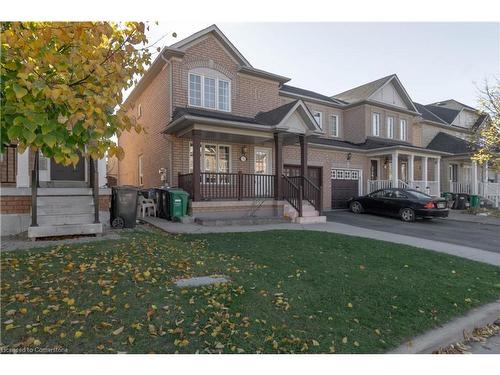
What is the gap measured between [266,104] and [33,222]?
37.1ft

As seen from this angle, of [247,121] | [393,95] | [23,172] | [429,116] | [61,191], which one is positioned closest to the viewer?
[61,191]

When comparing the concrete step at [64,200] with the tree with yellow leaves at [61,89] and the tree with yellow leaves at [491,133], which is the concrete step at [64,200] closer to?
the tree with yellow leaves at [61,89]

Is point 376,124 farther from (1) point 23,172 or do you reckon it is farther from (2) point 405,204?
(1) point 23,172

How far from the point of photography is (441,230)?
1157 centimetres

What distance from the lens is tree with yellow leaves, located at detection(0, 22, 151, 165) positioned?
8.34ft

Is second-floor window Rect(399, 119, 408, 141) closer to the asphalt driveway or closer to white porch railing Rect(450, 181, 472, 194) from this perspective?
white porch railing Rect(450, 181, 472, 194)

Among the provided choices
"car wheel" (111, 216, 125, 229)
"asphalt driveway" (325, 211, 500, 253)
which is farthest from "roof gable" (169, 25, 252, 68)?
"asphalt driveway" (325, 211, 500, 253)

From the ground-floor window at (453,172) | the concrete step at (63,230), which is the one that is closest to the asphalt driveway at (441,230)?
the concrete step at (63,230)

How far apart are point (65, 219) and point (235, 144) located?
791 cm

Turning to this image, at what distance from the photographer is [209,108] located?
13398mm

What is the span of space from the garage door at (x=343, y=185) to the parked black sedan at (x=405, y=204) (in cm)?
215

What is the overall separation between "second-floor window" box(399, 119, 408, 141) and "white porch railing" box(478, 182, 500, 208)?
696cm

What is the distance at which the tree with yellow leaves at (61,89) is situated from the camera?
8.34 feet

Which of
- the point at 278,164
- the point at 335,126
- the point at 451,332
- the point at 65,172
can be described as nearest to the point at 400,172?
the point at 335,126
